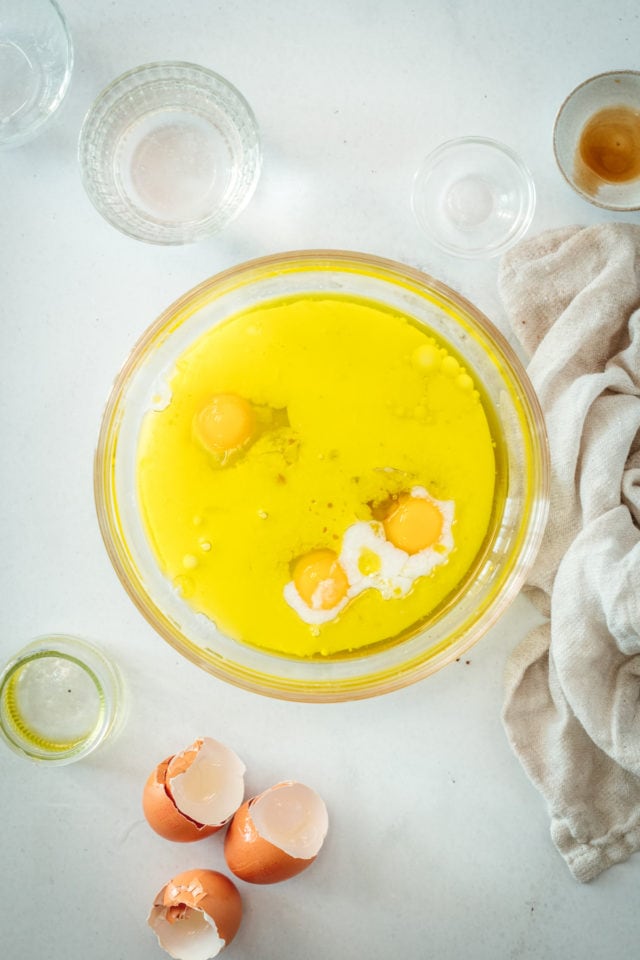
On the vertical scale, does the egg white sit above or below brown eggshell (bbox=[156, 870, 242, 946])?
above

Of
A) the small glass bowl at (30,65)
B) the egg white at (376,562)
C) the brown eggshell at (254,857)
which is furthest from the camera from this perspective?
the small glass bowl at (30,65)

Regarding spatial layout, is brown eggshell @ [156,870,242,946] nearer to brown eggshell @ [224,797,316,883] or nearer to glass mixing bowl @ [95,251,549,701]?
brown eggshell @ [224,797,316,883]

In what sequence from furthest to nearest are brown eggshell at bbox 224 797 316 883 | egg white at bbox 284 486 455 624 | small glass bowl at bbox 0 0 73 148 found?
small glass bowl at bbox 0 0 73 148, egg white at bbox 284 486 455 624, brown eggshell at bbox 224 797 316 883

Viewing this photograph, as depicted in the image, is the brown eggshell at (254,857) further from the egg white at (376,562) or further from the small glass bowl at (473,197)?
the small glass bowl at (473,197)

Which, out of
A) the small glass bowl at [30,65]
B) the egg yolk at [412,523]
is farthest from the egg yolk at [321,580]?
the small glass bowl at [30,65]

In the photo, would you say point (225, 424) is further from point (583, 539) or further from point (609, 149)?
point (609, 149)

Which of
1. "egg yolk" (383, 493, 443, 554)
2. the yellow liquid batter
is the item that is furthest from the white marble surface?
"egg yolk" (383, 493, 443, 554)
